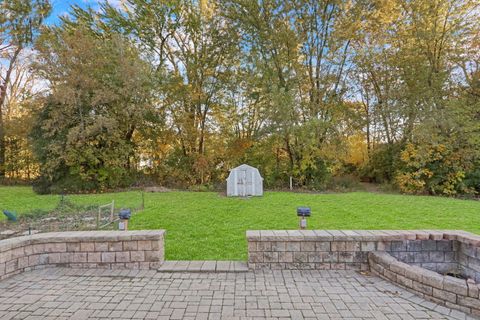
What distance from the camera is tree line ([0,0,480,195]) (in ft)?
32.2

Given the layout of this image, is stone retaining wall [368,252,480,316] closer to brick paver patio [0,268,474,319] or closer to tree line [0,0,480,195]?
brick paver patio [0,268,474,319]

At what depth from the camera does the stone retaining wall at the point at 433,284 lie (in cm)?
221

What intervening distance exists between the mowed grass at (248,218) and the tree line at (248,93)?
337 centimetres

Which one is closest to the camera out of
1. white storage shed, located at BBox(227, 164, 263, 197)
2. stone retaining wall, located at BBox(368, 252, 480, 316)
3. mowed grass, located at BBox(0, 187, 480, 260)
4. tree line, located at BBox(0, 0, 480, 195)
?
stone retaining wall, located at BBox(368, 252, 480, 316)

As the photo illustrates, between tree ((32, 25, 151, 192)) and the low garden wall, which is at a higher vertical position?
tree ((32, 25, 151, 192))

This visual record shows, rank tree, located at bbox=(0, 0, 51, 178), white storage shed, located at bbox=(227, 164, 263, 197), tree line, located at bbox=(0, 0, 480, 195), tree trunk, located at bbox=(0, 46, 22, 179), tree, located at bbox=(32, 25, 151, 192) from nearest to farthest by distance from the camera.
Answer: white storage shed, located at bbox=(227, 164, 263, 197), tree, located at bbox=(32, 25, 151, 192), tree line, located at bbox=(0, 0, 480, 195), tree, located at bbox=(0, 0, 51, 178), tree trunk, located at bbox=(0, 46, 22, 179)

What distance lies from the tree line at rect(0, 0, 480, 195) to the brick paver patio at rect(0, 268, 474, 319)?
7.99 meters

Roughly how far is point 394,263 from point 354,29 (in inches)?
421

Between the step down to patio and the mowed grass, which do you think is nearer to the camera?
the step down to patio

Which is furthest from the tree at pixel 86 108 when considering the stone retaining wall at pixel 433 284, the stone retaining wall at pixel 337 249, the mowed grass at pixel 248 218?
the stone retaining wall at pixel 433 284

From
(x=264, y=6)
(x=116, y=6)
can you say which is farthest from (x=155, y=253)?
(x=116, y=6)

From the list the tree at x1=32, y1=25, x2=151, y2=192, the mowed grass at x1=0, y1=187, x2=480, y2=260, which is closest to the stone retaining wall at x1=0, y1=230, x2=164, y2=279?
the mowed grass at x1=0, y1=187, x2=480, y2=260

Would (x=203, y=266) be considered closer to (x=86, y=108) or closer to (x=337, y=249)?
(x=337, y=249)

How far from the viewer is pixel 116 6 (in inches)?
473
